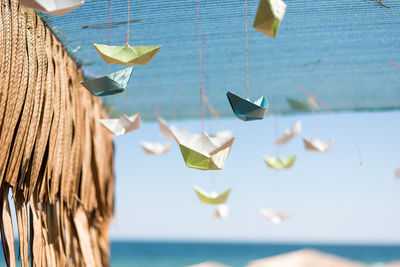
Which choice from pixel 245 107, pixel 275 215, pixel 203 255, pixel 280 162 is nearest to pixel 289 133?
pixel 280 162

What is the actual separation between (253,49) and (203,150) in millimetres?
1406

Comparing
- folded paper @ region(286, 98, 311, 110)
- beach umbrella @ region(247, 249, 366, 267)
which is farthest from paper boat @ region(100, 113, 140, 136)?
beach umbrella @ region(247, 249, 366, 267)

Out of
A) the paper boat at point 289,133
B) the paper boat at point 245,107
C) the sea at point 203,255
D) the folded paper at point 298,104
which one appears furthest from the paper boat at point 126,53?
the sea at point 203,255

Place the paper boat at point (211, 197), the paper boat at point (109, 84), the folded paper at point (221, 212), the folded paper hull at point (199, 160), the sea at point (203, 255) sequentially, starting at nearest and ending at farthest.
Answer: the paper boat at point (109, 84), the folded paper hull at point (199, 160), the paper boat at point (211, 197), the folded paper at point (221, 212), the sea at point (203, 255)

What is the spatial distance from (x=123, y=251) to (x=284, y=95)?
22644 millimetres

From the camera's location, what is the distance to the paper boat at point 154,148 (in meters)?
4.60

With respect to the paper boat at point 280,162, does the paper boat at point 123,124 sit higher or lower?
higher

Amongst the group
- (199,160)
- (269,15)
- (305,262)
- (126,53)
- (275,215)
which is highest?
(269,15)

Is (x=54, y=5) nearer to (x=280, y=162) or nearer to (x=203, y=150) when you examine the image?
(x=203, y=150)

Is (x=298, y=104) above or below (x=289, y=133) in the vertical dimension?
above

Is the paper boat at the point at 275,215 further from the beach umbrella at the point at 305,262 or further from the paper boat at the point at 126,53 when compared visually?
the beach umbrella at the point at 305,262

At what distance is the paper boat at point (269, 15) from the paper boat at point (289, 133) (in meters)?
2.70

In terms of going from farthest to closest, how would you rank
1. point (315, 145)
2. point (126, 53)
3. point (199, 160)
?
point (315, 145) < point (199, 160) < point (126, 53)

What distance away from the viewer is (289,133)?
473 centimetres
